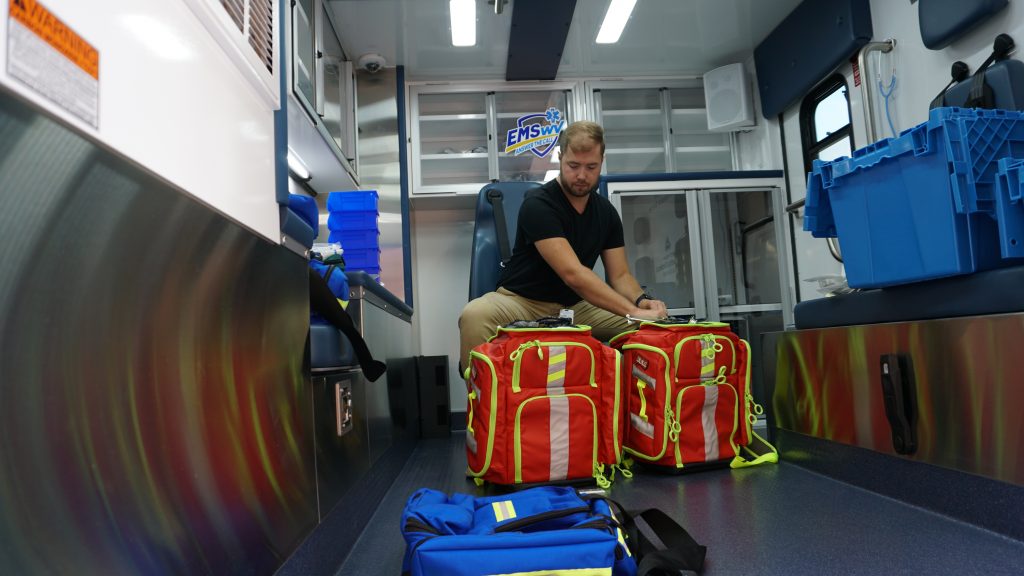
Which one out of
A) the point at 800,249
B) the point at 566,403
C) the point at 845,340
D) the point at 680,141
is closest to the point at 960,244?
the point at 845,340

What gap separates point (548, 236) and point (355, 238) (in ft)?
4.42

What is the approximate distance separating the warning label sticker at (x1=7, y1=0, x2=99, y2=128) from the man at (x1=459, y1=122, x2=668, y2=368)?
2.28 m

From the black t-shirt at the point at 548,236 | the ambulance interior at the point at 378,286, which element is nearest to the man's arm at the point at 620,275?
the black t-shirt at the point at 548,236

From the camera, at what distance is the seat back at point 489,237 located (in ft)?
13.1

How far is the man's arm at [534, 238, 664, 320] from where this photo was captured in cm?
284

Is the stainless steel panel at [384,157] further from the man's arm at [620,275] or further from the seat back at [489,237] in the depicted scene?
the man's arm at [620,275]

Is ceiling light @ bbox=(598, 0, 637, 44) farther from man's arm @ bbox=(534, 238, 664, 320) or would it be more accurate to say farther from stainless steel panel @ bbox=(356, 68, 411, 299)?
man's arm @ bbox=(534, 238, 664, 320)

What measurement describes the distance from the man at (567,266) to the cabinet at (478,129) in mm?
1784

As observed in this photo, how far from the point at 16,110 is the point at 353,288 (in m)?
1.69

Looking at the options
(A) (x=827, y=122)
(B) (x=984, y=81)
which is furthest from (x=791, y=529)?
(A) (x=827, y=122)

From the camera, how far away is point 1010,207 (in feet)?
5.14

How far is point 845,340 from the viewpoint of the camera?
2182 mm

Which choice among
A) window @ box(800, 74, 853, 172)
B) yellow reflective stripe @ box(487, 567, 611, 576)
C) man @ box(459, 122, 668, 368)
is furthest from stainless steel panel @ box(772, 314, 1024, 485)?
window @ box(800, 74, 853, 172)

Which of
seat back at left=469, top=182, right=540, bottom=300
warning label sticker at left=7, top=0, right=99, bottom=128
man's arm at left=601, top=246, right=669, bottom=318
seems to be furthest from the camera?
seat back at left=469, top=182, right=540, bottom=300
